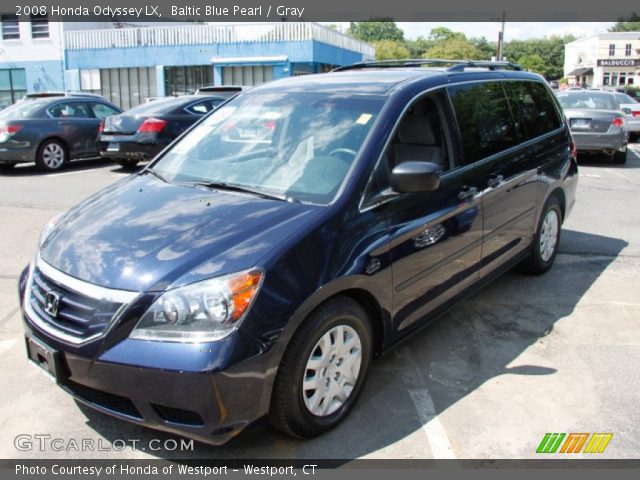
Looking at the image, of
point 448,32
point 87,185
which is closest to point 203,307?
point 87,185

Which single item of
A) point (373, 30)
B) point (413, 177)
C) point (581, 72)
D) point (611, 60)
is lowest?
point (413, 177)

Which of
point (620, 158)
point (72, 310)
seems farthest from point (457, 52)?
point (72, 310)

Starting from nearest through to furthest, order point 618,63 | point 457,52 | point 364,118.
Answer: point 364,118, point 457,52, point 618,63

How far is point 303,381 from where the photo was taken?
299cm

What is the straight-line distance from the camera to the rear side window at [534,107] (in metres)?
5.20

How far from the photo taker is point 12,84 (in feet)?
109

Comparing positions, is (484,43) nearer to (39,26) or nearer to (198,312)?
(39,26)

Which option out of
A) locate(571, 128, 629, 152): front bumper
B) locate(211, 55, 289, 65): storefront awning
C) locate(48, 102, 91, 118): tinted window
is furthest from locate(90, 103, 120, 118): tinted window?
locate(211, 55, 289, 65): storefront awning

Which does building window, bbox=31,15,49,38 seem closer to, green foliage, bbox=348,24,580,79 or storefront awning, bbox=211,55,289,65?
storefront awning, bbox=211,55,289,65

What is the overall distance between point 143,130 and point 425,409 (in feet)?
31.2

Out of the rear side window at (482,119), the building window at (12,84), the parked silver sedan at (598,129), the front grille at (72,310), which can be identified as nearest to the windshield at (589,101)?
the parked silver sedan at (598,129)

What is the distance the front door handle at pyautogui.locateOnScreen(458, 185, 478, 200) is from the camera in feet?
13.3

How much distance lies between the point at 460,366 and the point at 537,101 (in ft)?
9.18

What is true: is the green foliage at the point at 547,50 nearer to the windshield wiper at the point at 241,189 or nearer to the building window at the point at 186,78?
the building window at the point at 186,78
